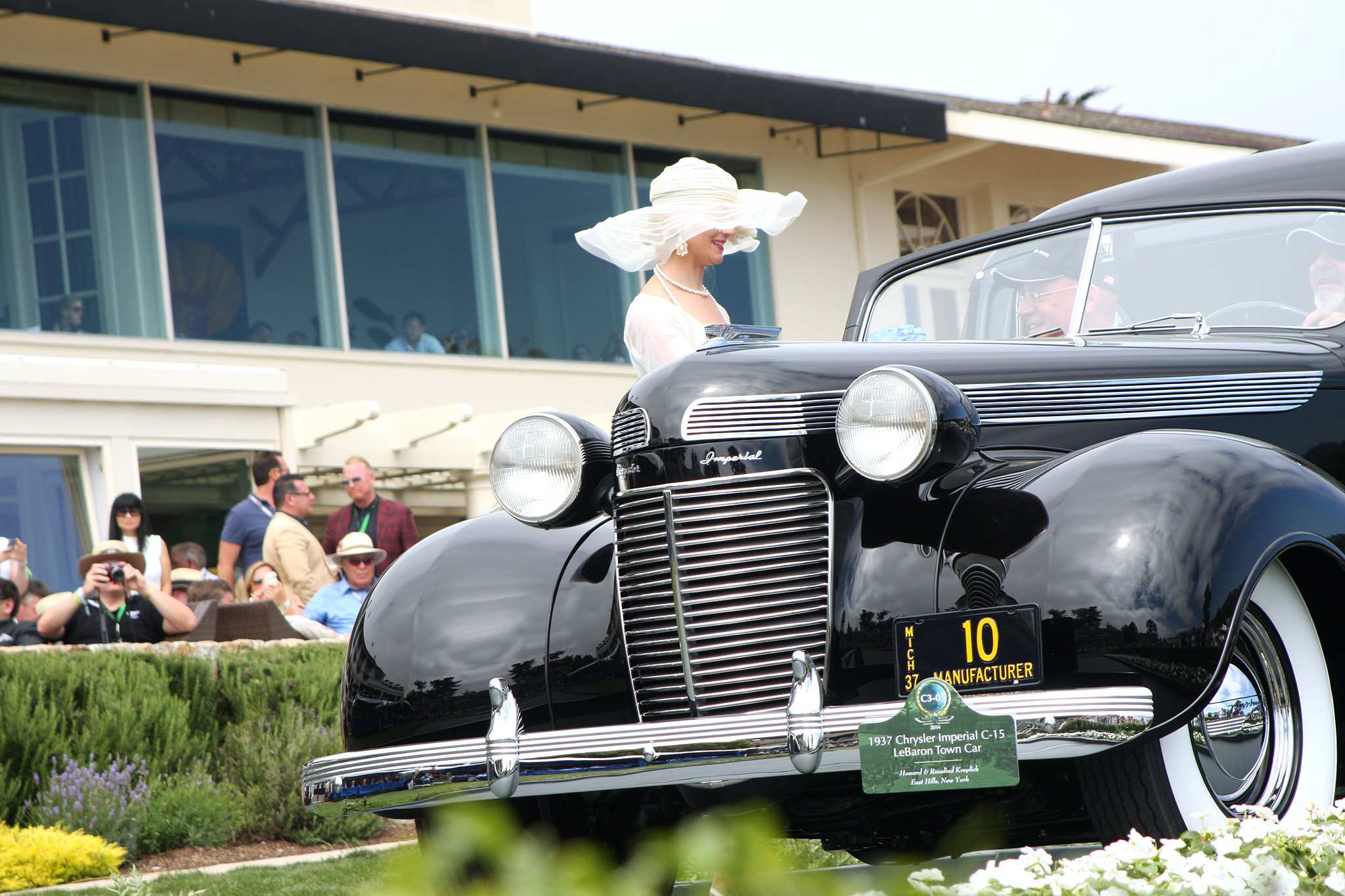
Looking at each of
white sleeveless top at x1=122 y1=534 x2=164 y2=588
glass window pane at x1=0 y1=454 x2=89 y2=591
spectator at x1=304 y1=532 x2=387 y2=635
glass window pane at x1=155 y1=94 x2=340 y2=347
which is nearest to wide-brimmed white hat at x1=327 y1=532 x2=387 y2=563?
spectator at x1=304 y1=532 x2=387 y2=635

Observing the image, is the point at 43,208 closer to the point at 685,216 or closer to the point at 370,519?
the point at 370,519

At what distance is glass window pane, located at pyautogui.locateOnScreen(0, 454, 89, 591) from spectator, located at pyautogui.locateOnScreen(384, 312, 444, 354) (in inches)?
A: 152

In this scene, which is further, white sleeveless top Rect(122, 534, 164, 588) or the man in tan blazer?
the man in tan blazer

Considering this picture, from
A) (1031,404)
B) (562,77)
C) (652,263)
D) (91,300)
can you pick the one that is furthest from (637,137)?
(1031,404)

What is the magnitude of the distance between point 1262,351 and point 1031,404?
0.71 m

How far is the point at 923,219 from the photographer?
19.1m

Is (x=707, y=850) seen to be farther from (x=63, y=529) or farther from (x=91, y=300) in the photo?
(x=91, y=300)

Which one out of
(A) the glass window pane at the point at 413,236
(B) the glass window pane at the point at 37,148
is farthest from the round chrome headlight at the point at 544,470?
(A) the glass window pane at the point at 413,236

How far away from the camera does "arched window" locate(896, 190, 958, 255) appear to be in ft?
61.9

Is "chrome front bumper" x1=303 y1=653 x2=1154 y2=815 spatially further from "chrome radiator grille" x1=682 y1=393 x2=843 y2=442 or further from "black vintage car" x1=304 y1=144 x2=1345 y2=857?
"chrome radiator grille" x1=682 y1=393 x2=843 y2=442

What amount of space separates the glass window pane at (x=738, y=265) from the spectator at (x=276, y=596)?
26.8 feet

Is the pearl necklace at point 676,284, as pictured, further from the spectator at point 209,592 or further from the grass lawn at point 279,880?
the spectator at point 209,592

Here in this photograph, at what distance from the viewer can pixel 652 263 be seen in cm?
450

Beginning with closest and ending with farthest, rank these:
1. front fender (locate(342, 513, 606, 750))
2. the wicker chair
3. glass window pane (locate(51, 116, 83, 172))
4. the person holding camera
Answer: front fender (locate(342, 513, 606, 750)) < the person holding camera < the wicker chair < glass window pane (locate(51, 116, 83, 172))
